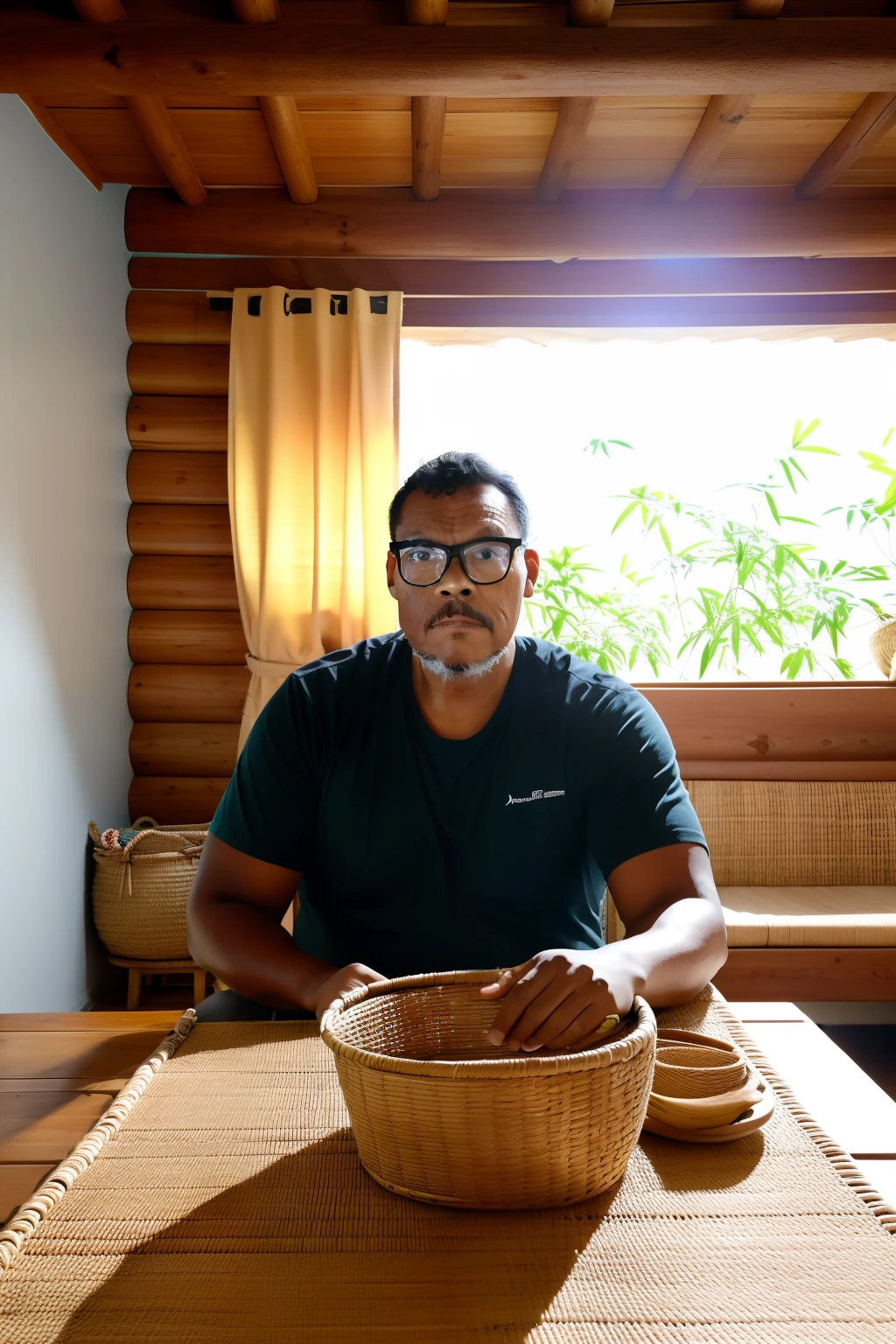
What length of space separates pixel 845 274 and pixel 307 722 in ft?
10.6

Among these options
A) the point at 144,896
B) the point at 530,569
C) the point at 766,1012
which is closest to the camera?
the point at 766,1012

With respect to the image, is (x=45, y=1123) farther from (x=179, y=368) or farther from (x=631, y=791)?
(x=179, y=368)

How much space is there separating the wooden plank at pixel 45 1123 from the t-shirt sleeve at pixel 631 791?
775 millimetres

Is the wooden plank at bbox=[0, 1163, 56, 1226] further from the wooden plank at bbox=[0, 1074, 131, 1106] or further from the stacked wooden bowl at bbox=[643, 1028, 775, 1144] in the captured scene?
the stacked wooden bowl at bbox=[643, 1028, 775, 1144]

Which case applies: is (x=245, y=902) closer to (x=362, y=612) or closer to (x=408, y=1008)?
(x=408, y=1008)

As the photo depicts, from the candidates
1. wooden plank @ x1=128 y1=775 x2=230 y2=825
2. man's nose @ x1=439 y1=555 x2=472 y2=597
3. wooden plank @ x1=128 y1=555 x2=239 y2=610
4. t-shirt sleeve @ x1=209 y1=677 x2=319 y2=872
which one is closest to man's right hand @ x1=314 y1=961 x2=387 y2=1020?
t-shirt sleeve @ x1=209 y1=677 x2=319 y2=872

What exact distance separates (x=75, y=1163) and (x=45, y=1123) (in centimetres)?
20

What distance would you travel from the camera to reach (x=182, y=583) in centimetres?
389

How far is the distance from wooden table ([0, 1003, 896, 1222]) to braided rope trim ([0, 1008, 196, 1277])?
0.06 meters

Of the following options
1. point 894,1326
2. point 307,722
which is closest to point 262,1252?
point 894,1326

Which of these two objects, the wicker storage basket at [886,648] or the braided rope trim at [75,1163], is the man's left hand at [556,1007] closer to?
the braided rope trim at [75,1163]

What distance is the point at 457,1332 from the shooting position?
24.2 inches

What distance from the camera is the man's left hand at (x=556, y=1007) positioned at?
860mm

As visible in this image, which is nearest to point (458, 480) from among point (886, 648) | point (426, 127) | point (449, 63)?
point (449, 63)
